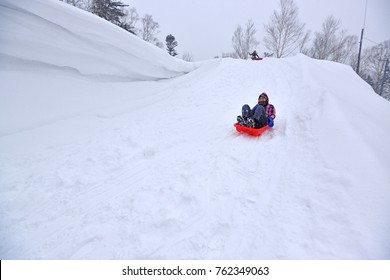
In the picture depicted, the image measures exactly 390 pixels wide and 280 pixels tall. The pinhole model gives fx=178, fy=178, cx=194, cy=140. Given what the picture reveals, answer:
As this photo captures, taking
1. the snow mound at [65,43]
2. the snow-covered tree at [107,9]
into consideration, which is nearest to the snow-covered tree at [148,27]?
the snow-covered tree at [107,9]

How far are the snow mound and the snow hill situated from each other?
0.03 meters

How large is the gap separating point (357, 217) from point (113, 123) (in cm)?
392

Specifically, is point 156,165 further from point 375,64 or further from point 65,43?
point 375,64

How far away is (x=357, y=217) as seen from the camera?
62.5 inches

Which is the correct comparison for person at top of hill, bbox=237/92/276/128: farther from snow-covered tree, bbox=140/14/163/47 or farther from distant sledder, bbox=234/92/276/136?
snow-covered tree, bbox=140/14/163/47

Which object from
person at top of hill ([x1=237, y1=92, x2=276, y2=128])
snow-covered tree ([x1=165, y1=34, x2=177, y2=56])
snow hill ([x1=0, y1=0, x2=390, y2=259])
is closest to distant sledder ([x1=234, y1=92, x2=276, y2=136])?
person at top of hill ([x1=237, y1=92, x2=276, y2=128])

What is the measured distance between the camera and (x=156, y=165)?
8.57ft

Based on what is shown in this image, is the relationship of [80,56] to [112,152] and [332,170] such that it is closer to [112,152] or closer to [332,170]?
[112,152]

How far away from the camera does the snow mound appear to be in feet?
11.9

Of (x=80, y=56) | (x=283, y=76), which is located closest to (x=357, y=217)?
(x=80, y=56)

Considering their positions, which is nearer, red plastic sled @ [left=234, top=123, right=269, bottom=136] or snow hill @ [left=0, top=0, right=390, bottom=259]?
snow hill @ [left=0, top=0, right=390, bottom=259]

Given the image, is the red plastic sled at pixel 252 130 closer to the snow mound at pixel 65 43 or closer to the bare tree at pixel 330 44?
the snow mound at pixel 65 43

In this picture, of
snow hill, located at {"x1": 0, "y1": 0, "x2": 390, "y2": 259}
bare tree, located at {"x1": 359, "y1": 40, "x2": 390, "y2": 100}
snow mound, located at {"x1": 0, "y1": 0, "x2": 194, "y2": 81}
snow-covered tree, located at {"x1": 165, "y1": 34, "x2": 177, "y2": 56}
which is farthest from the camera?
snow-covered tree, located at {"x1": 165, "y1": 34, "x2": 177, "y2": 56}

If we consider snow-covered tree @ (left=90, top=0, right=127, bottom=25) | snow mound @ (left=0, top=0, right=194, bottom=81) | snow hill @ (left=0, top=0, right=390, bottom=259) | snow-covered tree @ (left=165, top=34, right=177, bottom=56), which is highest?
snow-covered tree @ (left=165, top=34, right=177, bottom=56)
